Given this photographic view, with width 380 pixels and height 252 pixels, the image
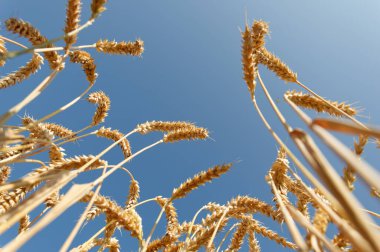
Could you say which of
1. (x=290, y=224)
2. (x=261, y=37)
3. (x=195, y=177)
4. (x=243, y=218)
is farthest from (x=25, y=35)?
(x=243, y=218)

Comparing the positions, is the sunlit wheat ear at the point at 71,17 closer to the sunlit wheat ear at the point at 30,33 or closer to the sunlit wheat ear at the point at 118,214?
the sunlit wheat ear at the point at 30,33

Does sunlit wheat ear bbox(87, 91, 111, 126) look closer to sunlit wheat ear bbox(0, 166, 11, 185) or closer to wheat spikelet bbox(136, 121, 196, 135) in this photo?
wheat spikelet bbox(136, 121, 196, 135)

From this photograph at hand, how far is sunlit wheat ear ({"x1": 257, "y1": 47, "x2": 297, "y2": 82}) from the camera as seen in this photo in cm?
261

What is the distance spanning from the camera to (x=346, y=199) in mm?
632

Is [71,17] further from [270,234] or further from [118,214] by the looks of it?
[270,234]

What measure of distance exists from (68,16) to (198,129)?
187 cm

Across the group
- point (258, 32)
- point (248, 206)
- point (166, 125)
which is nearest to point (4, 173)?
point (166, 125)

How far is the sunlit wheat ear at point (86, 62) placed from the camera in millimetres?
2650

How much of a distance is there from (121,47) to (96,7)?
4.21ft

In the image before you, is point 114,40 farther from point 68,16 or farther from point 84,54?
point 68,16

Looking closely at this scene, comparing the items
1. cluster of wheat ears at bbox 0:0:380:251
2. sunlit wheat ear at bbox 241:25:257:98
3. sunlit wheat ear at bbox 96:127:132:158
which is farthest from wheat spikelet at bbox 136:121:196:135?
sunlit wheat ear at bbox 241:25:257:98

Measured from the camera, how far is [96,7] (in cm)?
158

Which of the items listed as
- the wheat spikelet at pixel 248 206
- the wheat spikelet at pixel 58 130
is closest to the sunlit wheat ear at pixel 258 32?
the wheat spikelet at pixel 248 206

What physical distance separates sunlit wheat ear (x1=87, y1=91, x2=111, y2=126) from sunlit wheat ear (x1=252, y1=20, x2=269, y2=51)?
6.36 ft
